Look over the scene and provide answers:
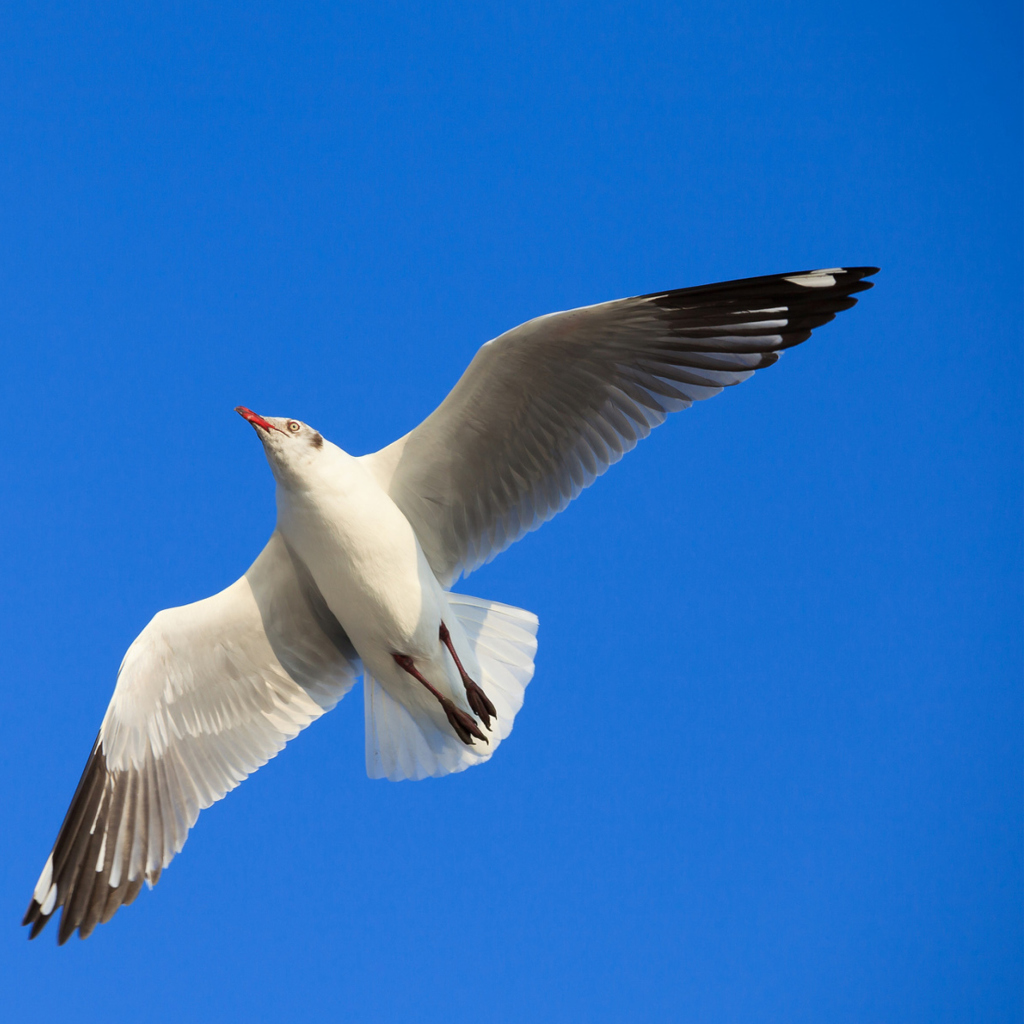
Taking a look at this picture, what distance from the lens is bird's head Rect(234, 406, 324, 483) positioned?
4.24m

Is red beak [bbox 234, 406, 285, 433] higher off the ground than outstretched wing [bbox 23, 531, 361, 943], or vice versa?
red beak [bbox 234, 406, 285, 433]

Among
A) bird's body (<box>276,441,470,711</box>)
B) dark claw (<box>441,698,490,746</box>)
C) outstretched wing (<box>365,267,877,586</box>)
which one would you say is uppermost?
outstretched wing (<box>365,267,877,586</box>)

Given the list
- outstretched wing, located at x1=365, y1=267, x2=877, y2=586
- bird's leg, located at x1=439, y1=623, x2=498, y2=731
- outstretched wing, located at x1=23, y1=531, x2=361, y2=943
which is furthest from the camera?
outstretched wing, located at x1=23, y1=531, x2=361, y2=943

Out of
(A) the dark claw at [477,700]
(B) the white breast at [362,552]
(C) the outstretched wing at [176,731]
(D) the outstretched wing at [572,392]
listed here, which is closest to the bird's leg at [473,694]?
(A) the dark claw at [477,700]

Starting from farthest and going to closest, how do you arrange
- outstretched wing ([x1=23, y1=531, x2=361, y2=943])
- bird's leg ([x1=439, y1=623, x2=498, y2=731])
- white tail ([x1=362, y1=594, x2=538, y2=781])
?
white tail ([x1=362, y1=594, x2=538, y2=781]) → outstretched wing ([x1=23, y1=531, x2=361, y2=943]) → bird's leg ([x1=439, y1=623, x2=498, y2=731])

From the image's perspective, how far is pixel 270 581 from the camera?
15.4ft

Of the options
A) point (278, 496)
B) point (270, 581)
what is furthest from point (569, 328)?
point (270, 581)

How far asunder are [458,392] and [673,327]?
2.93 feet

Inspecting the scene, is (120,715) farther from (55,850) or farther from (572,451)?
(572,451)

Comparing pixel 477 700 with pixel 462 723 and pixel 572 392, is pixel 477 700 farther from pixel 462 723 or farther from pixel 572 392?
pixel 572 392

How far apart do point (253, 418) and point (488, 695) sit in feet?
5.19

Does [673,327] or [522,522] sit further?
[522,522]

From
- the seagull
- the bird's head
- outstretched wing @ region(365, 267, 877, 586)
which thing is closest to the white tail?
the seagull

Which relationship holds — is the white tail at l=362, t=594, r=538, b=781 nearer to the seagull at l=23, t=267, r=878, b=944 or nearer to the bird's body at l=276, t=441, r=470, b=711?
the seagull at l=23, t=267, r=878, b=944
